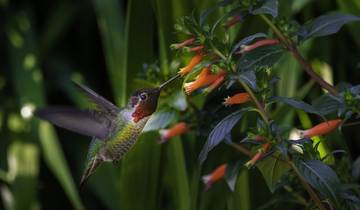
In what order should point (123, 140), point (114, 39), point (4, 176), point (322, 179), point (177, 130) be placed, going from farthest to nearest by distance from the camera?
1. point (4, 176)
2. point (114, 39)
3. point (177, 130)
4. point (123, 140)
5. point (322, 179)

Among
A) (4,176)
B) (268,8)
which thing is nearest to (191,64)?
(268,8)

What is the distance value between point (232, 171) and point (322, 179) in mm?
238

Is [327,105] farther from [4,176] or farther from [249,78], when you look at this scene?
[4,176]

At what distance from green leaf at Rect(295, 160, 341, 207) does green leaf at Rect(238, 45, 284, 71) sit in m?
0.18

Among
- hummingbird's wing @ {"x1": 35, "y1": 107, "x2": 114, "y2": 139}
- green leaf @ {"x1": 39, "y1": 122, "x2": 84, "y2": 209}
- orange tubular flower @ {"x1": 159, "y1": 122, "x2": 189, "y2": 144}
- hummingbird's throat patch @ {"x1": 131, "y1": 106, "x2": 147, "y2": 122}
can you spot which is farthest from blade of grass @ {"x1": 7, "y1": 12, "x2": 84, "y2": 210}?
hummingbird's throat patch @ {"x1": 131, "y1": 106, "x2": 147, "y2": 122}

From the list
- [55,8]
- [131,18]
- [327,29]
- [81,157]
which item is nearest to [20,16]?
[55,8]

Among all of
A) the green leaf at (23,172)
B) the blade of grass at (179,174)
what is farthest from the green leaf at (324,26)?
the green leaf at (23,172)

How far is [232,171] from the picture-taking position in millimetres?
1367

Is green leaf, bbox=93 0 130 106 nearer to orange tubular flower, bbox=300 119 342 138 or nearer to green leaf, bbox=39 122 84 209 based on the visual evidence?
green leaf, bbox=39 122 84 209

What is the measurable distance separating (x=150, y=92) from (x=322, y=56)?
1199mm

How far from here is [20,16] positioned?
279cm

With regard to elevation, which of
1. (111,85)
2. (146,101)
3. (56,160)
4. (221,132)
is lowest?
(221,132)

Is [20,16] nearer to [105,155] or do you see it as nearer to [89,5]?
[89,5]

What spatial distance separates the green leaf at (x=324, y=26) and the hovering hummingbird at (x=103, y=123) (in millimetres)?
311
